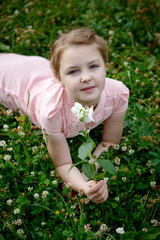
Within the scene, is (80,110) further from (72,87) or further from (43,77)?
(43,77)

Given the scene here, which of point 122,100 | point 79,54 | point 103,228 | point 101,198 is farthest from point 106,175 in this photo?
point 79,54

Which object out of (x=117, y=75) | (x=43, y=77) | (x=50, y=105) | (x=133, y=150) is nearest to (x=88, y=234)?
(x=133, y=150)

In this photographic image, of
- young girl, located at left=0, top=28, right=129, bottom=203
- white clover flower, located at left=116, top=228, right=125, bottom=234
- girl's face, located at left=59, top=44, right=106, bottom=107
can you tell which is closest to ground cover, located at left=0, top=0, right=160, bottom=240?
white clover flower, located at left=116, top=228, right=125, bottom=234

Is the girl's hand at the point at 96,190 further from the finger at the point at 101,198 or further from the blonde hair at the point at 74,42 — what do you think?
the blonde hair at the point at 74,42

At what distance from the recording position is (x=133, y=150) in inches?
83.7

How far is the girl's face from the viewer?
1.78 m

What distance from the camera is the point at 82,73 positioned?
1786mm

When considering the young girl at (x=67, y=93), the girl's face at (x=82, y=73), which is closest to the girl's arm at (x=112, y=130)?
the young girl at (x=67, y=93)

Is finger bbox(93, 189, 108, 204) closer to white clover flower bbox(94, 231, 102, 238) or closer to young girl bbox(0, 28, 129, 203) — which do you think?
young girl bbox(0, 28, 129, 203)

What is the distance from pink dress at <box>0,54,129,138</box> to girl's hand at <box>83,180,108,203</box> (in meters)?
0.51

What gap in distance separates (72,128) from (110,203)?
644 millimetres

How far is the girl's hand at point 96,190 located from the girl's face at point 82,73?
550mm

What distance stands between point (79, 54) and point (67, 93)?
29 centimetres

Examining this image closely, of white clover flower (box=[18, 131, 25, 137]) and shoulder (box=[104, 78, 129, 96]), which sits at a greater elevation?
shoulder (box=[104, 78, 129, 96])
